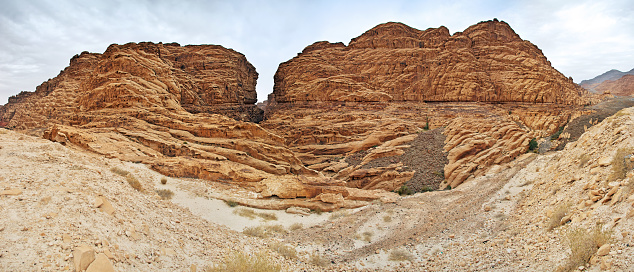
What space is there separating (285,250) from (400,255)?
138 inches

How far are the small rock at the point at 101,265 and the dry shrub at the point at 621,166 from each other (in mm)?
10000

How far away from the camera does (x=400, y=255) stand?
8.63 metres

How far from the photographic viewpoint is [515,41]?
52.3 meters

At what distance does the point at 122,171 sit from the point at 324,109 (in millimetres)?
33458

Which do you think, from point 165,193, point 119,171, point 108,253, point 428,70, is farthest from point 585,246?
point 428,70

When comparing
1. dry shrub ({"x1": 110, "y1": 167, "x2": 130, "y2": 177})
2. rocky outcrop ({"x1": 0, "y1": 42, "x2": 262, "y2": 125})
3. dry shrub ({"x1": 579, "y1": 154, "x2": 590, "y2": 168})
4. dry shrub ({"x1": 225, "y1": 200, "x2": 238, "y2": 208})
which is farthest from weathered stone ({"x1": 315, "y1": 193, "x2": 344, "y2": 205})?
rocky outcrop ({"x1": 0, "y1": 42, "x2": 262, "y2": 125})

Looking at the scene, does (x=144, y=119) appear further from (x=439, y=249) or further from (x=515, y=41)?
(x=515, y=41)

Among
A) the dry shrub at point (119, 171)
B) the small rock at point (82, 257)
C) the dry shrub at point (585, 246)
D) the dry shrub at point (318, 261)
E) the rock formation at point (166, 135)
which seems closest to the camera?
the small rock at point (82, 257)

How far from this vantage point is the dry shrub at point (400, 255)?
331 inches

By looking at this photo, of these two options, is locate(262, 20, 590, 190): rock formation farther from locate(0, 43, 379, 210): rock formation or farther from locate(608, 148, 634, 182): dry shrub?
locate(608, 148, 634, 182): dry shrub

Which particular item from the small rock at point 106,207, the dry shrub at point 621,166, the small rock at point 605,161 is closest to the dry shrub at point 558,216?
the dry shrub at point 621,166

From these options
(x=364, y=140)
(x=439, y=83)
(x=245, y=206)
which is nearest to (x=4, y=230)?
(x=245, y=206)

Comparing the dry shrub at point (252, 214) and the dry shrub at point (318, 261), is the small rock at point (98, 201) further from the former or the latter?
the dry shrub at point (252, 214)

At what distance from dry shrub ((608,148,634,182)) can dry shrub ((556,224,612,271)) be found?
2143mm
